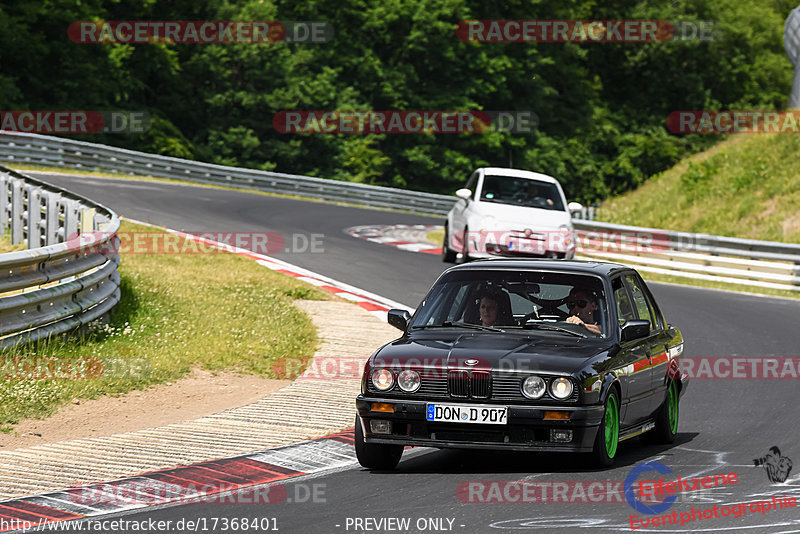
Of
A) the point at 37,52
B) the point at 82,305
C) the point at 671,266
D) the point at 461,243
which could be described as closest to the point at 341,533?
the point at 82,305

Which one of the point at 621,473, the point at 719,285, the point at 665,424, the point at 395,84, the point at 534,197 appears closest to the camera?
the point at 621,473

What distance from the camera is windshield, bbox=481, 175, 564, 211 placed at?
20875 millimetres

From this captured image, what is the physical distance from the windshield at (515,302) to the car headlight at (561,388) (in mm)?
1039

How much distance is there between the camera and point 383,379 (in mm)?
8281

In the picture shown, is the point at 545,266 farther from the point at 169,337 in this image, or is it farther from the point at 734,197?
the point at 734,197

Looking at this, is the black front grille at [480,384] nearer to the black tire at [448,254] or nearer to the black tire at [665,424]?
the black tire at [665,424]

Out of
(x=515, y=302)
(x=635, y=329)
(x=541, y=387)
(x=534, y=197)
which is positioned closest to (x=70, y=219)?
(x=534, y=197)

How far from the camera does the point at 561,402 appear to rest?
26.3 feet

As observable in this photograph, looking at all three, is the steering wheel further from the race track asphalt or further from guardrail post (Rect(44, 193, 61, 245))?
guardrail post (Rect(44, 193, 61, 245))

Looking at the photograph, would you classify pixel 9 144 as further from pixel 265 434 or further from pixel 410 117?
pixel 265 434

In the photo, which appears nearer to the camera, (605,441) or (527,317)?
(605,441)

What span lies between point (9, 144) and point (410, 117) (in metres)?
25.3

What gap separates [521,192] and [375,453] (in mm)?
13129

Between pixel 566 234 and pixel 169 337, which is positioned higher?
pixel 566 234
